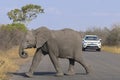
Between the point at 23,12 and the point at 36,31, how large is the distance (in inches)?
2032

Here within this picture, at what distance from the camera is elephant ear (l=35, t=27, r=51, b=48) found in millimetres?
16312

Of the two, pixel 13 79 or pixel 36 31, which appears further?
pixel 36 31

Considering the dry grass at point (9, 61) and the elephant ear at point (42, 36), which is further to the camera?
the dry grass at point (9, 61)

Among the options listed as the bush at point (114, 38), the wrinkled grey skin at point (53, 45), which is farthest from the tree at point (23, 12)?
the wrinkled grey skin at point (53, 45)

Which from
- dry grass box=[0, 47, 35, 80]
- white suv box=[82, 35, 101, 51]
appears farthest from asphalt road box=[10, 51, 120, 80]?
white suv box=[82, 35, 101, 51]

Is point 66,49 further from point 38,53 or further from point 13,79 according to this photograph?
point 13,79

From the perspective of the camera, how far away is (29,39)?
16297 millimetres

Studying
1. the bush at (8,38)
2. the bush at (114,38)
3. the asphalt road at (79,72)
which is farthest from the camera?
the bush at (114,38)

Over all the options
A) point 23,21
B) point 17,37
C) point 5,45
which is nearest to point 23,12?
point 23,21

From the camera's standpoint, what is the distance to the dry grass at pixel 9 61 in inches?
698

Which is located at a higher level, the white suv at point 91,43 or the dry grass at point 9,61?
the dry grass at point 9,61

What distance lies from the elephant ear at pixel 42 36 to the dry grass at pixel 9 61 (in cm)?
165

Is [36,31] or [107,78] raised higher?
[36,31]

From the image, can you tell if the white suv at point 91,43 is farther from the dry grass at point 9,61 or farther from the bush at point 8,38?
the bush at point 8,38
